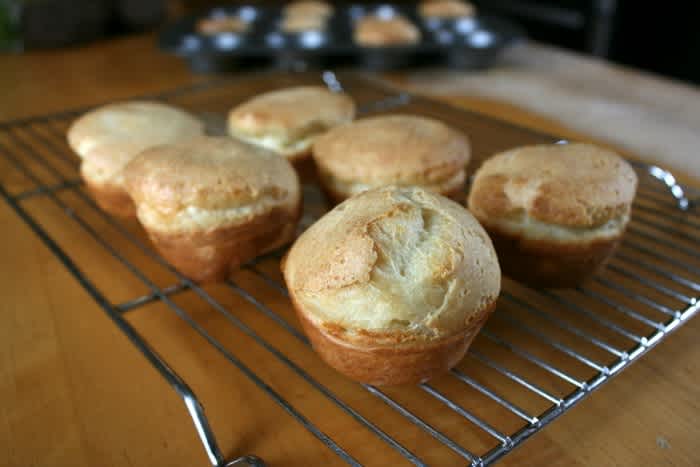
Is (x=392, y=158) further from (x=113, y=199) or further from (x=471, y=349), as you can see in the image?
(x=113, y=199)

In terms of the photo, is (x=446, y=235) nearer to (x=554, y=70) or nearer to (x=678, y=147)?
(x=678, y=147)

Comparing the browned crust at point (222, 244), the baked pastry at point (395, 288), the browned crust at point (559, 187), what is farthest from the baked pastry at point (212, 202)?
the browned crust at point (559, 187)

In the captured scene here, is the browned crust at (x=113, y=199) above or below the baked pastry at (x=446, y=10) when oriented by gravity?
below

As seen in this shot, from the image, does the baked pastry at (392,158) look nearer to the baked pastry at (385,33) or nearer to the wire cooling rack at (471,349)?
the wire cooling rack at (471,349)

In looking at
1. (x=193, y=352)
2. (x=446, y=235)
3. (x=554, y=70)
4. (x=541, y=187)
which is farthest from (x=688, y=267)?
(x=554, y=70)

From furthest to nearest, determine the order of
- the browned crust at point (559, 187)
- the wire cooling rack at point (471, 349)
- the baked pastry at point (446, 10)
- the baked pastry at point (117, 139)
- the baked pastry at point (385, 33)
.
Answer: the baked pastry at point (446, 10) < the baked pastry at point (385, 33) < the baked pastry at point (117, 139) < the browned crust at point (559, 187) < the wire cooling rack at point (471, 349)

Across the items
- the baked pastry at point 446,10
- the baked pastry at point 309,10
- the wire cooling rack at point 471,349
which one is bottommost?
the wire cooling rack at point 471,349

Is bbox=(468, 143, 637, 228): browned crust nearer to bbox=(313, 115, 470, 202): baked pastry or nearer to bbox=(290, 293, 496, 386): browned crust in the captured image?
bbox=(313, 115, 470, 202): baked pastry

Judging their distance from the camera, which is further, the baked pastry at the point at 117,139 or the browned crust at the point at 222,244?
the baked pastry at the point at 117,139
